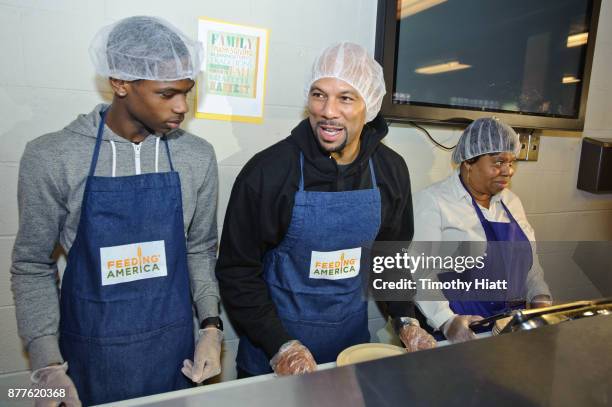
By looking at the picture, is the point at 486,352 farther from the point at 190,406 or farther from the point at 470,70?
the point at 470,70

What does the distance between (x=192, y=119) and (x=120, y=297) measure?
2.33 feet

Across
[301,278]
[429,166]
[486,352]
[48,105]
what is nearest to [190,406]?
[486,352]

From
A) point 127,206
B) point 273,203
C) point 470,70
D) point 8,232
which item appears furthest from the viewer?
point 470,70

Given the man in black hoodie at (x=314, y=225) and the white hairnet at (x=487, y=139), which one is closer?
the man in black hoodie at (x=314, y=225)

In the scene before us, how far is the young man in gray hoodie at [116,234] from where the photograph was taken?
1.05 metres

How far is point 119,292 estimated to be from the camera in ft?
3.69

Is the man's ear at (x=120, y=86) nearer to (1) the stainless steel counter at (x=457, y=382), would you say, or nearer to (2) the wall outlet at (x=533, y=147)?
(1) the stainless steel counter at (x=457, y=382)

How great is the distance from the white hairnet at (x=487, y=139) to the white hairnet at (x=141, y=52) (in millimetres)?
1243

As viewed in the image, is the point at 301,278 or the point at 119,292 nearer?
the point at 119,292

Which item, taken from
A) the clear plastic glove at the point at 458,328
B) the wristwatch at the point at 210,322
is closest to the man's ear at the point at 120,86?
the wristwatch at the point at 210,322

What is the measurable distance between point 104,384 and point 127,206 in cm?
50

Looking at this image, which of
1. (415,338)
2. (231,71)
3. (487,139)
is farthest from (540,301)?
(231,71)

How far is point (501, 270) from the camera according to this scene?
1.75 metres

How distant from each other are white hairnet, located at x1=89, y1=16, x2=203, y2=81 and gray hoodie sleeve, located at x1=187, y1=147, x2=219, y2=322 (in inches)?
12.3
